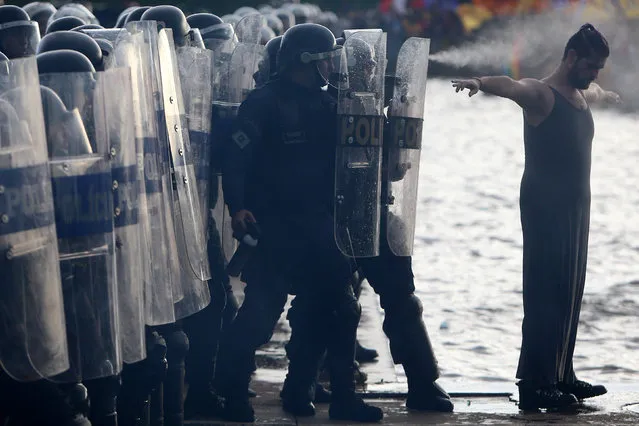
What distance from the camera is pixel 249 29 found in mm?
8523

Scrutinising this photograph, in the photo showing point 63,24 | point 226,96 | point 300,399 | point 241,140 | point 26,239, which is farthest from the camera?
point 63,24

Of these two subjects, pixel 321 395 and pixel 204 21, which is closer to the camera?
pixel 321 395

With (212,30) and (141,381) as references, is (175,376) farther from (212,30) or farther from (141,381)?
(212,30)

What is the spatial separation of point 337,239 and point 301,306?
409mm

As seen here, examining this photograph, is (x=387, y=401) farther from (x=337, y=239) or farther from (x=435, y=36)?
(x=435, y=36)

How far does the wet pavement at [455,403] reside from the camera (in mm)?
6719

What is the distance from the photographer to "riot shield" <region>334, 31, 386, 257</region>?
6594mm

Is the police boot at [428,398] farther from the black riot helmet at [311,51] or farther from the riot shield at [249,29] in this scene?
the riot shield at [249,29]

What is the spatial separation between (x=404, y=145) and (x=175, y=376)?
1.63 m

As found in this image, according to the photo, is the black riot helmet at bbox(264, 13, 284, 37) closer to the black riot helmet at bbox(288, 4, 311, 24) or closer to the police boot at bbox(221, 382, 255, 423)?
the black riot helmet at bbox(288, 4, 311, 24)

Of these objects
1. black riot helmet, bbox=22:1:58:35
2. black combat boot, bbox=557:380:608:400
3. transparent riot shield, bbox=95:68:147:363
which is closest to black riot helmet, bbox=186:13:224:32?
black riot helmet, bbox=22:1:58:35

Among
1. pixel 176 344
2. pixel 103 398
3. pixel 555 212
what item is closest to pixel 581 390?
pixel 555 212

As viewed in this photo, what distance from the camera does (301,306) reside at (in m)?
6.80

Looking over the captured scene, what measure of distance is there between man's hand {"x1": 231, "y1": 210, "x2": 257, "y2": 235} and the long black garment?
1.45 metres
